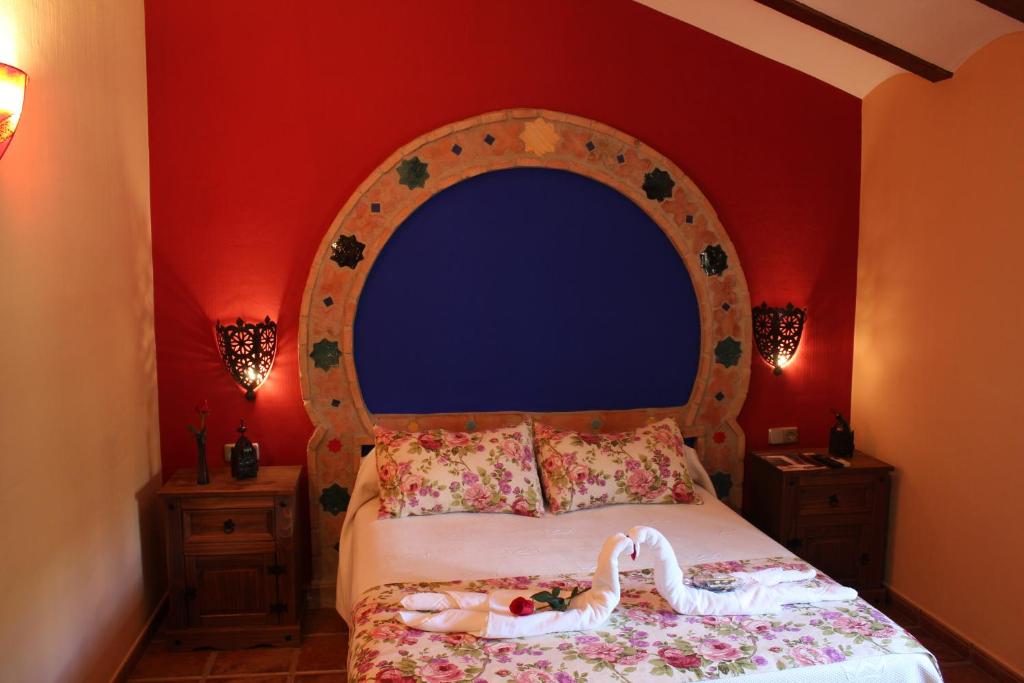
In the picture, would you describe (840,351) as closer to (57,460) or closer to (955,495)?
(955,495)

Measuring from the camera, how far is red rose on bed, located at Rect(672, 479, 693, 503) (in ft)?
10.5

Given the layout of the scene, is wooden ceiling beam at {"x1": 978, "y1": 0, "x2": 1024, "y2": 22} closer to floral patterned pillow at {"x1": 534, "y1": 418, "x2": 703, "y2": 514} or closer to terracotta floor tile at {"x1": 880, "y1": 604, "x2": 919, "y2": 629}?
floral patterned pillow at {"x1": 534, "y1": 418, "x2": 703, "y2": 514}

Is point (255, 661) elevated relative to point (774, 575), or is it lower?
lower

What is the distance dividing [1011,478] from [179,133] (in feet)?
11.8

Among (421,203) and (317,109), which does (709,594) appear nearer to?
(421,203)

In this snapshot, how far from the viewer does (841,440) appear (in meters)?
3.59

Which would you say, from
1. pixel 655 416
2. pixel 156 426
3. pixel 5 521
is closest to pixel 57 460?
pixel 5 521

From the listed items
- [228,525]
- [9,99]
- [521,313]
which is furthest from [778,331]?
[9,99]

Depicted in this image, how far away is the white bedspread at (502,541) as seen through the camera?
2.59 m

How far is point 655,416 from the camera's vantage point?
3609mm

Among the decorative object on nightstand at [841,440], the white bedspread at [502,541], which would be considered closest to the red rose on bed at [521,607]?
the white bedspread at [502,541]

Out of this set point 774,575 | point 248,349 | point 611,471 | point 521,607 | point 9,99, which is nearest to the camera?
point 9,99

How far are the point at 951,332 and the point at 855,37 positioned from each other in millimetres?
1253

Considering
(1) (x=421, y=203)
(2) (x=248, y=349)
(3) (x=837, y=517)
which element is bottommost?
(3) (x=837, y=517)
